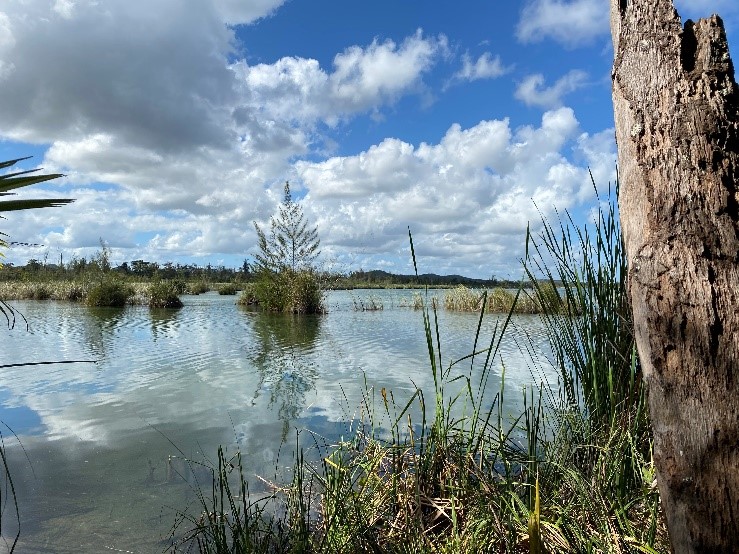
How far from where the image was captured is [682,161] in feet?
4.23

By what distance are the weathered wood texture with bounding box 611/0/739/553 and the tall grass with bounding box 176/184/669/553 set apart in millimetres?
469

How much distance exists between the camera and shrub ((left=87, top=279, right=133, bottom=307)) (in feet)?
71.9

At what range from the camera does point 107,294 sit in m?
22.0

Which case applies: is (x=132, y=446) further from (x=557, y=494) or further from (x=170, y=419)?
(x=557, y=494)

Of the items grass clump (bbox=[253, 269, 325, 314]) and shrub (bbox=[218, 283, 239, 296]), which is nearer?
grass clump (bbox=[253, 269, 325, 314])

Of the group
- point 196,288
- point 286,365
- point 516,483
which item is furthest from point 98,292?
point 516,483

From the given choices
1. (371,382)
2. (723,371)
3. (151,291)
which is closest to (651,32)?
(723,371)

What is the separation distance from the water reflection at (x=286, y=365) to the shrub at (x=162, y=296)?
955 cm

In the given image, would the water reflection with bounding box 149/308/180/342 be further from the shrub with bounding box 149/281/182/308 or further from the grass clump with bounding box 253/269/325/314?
the shrub with bounding box 149/281/182/308

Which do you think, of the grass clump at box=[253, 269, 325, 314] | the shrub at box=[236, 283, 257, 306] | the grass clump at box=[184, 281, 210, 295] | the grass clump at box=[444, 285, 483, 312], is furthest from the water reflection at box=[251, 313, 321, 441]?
the grass clump at box=[184, 281, 210, 295]

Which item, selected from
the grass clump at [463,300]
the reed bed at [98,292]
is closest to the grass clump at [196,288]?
the reed bed at [98,292]

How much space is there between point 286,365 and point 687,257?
23.8 ft

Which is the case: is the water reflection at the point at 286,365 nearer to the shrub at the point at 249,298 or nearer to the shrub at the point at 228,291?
the shrub at the point at 249,298

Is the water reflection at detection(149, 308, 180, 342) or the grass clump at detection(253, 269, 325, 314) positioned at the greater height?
the grass clump at detection(253, 269, 325, 314)
